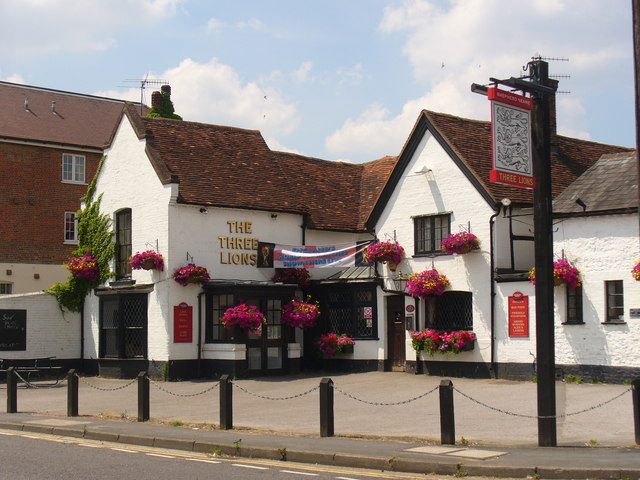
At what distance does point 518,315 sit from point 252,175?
10.9 metres

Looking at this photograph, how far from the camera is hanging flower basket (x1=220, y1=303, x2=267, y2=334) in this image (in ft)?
86.6

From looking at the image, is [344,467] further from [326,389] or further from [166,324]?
[166,324]

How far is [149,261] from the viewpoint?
27141 mm

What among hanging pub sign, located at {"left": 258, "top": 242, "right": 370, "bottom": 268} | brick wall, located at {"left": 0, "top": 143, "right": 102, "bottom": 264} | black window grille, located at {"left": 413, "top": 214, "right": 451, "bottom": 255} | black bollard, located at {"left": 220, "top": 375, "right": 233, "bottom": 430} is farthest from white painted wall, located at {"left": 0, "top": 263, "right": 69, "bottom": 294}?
black bollard, located at {"left": 220, "top": 375, "right": 233, "bottom": 430}

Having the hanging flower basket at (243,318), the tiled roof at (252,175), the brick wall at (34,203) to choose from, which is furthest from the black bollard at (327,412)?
the brick wall at (34,203)

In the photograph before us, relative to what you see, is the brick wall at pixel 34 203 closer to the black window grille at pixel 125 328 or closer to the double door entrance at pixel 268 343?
the black window grille at pixel 125 328

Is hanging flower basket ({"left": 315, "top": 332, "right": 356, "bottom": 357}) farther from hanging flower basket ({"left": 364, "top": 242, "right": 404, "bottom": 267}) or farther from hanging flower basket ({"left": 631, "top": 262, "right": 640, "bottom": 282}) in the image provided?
hanging flower basket ({"left": 631, "top": 262, "right": 640, "bottom": 282})

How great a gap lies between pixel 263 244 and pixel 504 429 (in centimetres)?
1503

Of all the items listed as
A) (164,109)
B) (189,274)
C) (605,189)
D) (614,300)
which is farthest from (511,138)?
(164,109)

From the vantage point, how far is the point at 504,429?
1538 centimetres

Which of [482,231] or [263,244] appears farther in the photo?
[263,244]

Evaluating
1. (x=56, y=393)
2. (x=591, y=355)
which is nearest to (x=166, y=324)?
(x=56, y=393)

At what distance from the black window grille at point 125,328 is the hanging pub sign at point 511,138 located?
664 inches

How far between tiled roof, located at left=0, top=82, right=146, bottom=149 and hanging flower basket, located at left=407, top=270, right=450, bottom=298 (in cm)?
1982
